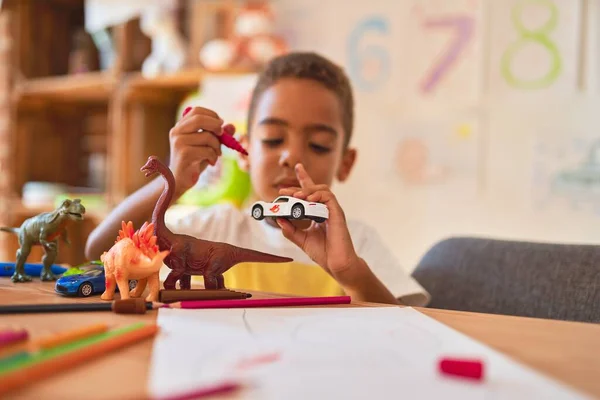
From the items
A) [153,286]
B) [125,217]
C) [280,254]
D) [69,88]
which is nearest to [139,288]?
[153,286]

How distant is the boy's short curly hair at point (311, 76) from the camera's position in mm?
1162

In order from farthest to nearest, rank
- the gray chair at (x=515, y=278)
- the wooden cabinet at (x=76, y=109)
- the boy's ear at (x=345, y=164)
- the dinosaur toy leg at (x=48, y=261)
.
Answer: the wooden cabinet at (x=76, y=109)
the boy's ear at (x=345, y=164)
the gray chair at (x=515, y=278)
the dinosaur toy leg at (x=48, y=261)

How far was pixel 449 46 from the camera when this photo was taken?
205 centimetres

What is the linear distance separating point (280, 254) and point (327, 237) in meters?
0.32

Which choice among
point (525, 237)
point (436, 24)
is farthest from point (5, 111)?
point (525, 237)

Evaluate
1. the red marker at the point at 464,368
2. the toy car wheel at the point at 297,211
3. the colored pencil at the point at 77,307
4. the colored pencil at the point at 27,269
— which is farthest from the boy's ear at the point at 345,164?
the red marker at the point at 464,368

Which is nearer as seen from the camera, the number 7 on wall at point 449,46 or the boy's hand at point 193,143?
the boy's hand at point 193,143

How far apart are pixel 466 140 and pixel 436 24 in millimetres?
434

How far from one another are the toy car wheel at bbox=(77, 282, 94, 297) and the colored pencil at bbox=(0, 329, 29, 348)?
196 millimetres

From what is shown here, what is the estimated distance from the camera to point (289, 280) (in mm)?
1036

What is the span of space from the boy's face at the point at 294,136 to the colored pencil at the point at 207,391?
759 mm

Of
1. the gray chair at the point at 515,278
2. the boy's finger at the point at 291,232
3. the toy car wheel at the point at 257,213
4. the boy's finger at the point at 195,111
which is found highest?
the boy's finger at the point at 195,111

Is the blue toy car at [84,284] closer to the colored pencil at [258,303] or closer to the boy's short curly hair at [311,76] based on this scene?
the colored pencil at [258,303]

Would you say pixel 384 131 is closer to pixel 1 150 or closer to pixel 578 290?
pixel 578 290
